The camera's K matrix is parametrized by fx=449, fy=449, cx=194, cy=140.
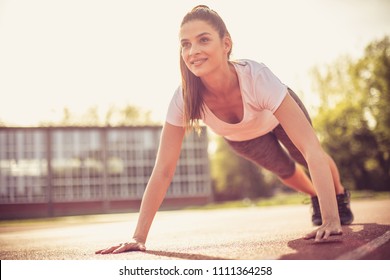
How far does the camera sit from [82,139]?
2391 centimetres

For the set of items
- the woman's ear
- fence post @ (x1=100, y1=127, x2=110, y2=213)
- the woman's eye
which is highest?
the woman's ear

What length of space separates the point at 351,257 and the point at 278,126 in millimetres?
1270

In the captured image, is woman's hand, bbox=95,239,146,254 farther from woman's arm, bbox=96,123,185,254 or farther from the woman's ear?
the woman's ear

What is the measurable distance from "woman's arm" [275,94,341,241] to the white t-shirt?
0.07 meters

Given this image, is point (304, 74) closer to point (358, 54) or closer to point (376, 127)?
point (358, 54)

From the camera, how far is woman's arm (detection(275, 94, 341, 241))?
196cm

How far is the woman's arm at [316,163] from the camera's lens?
1958mm

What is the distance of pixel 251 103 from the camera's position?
2385 mm

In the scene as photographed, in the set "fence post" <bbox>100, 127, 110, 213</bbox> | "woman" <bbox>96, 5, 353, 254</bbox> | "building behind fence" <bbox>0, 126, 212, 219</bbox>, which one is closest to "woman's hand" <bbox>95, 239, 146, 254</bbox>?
"woman" <bbox>96, 5, 353, 254</bbox>

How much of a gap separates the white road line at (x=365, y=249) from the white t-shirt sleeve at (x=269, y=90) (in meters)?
0.74

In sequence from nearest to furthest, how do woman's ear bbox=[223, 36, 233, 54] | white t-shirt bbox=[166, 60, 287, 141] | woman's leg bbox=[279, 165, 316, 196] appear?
white t-shirt bbox=[166, 60, 287, 141] → woman's ear bbox=[223, 36, 233, 54] → woman's leg bbox=[279, 165, 316, 196]

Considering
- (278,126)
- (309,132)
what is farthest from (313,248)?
(278,126)

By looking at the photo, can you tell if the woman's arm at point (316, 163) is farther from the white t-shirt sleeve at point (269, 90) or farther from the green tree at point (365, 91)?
the green tree at point (365, 91)
